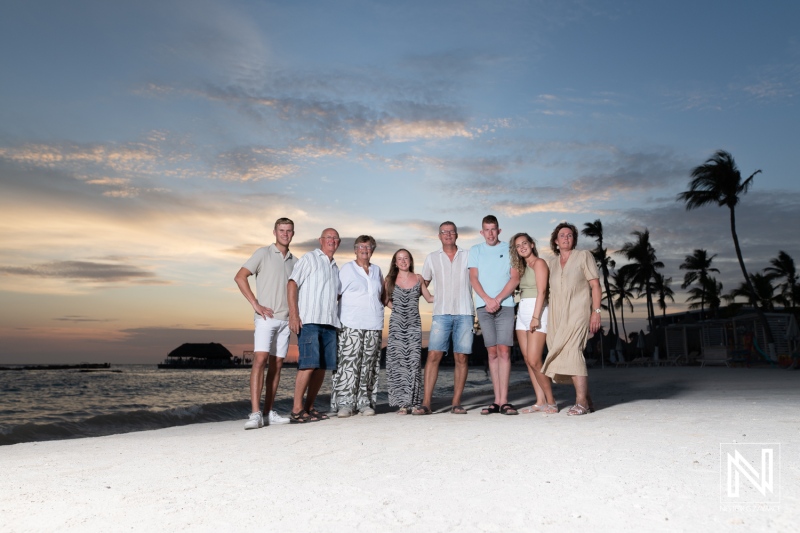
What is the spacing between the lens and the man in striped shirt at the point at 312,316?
6621mm

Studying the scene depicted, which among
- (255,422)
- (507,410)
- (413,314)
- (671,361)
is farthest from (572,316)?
(671,361)

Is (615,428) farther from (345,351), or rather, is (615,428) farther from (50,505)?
(50,505)

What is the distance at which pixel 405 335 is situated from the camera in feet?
23.4

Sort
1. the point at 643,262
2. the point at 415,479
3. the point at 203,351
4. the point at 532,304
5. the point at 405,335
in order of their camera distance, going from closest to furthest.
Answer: the point at 415,479 < the point at 532,304 < the point at 405,335 < the point at 643,262 < the point at 203,351

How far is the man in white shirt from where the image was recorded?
6.47 m

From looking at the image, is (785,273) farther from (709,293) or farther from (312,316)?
(312,316)

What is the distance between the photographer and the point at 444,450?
180 inches

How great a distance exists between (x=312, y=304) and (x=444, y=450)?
8.71 feet

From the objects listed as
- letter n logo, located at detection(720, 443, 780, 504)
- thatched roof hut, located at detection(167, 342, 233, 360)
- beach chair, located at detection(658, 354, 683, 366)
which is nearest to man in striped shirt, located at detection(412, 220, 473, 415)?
letter n logo, located at detection(720, 443, 780, 504)

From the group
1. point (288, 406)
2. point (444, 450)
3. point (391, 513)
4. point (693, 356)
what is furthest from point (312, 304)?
point (693, 356)

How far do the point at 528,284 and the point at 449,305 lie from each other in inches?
35.9

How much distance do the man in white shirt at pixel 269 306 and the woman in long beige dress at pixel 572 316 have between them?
2904mm

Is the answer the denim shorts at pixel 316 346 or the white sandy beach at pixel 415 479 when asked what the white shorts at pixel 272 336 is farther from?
the white sandy beach at pixel 415 479

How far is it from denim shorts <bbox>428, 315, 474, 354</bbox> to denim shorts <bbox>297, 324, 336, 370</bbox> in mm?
1111
